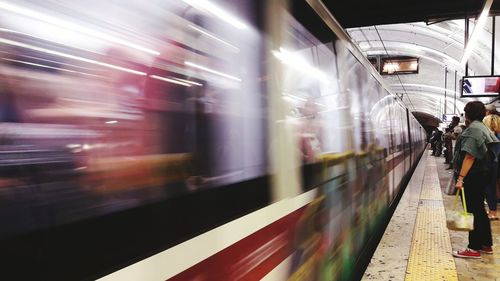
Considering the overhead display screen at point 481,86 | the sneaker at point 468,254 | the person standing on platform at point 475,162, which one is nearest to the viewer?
the person standing on platform at point 475,162

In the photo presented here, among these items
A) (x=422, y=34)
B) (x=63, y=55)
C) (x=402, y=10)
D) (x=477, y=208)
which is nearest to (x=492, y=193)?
(x=477, y=208)

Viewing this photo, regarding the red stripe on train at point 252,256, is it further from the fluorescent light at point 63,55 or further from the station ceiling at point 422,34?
the station ceiling at point 422,34

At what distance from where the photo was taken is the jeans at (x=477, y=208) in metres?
4.41

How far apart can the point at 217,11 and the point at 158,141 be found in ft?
1.96

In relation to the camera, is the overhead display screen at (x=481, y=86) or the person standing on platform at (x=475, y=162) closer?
the person standing on platform at (x=475, y=162)

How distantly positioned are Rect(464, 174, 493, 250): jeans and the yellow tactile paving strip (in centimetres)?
31

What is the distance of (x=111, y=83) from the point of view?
1104 millimetres

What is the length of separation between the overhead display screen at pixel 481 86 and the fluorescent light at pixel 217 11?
12.4 m

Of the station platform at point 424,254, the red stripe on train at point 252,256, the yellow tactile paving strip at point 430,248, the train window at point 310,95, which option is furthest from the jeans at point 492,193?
the red stripe on train at point 252,256

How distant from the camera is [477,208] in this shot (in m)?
4.49

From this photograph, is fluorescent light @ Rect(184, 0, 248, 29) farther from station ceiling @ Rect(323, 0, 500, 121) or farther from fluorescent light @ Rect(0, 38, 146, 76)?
station ceiling @ Rect(323, 0, 500, 121)

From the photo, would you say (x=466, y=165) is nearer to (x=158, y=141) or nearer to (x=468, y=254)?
(x=468, y=254)

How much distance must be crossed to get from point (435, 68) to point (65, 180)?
80.0 ft

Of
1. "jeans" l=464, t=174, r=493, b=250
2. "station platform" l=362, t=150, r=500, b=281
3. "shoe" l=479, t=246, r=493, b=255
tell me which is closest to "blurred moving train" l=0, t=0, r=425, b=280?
"station platform" l=362, t=150, r=500, b=281
